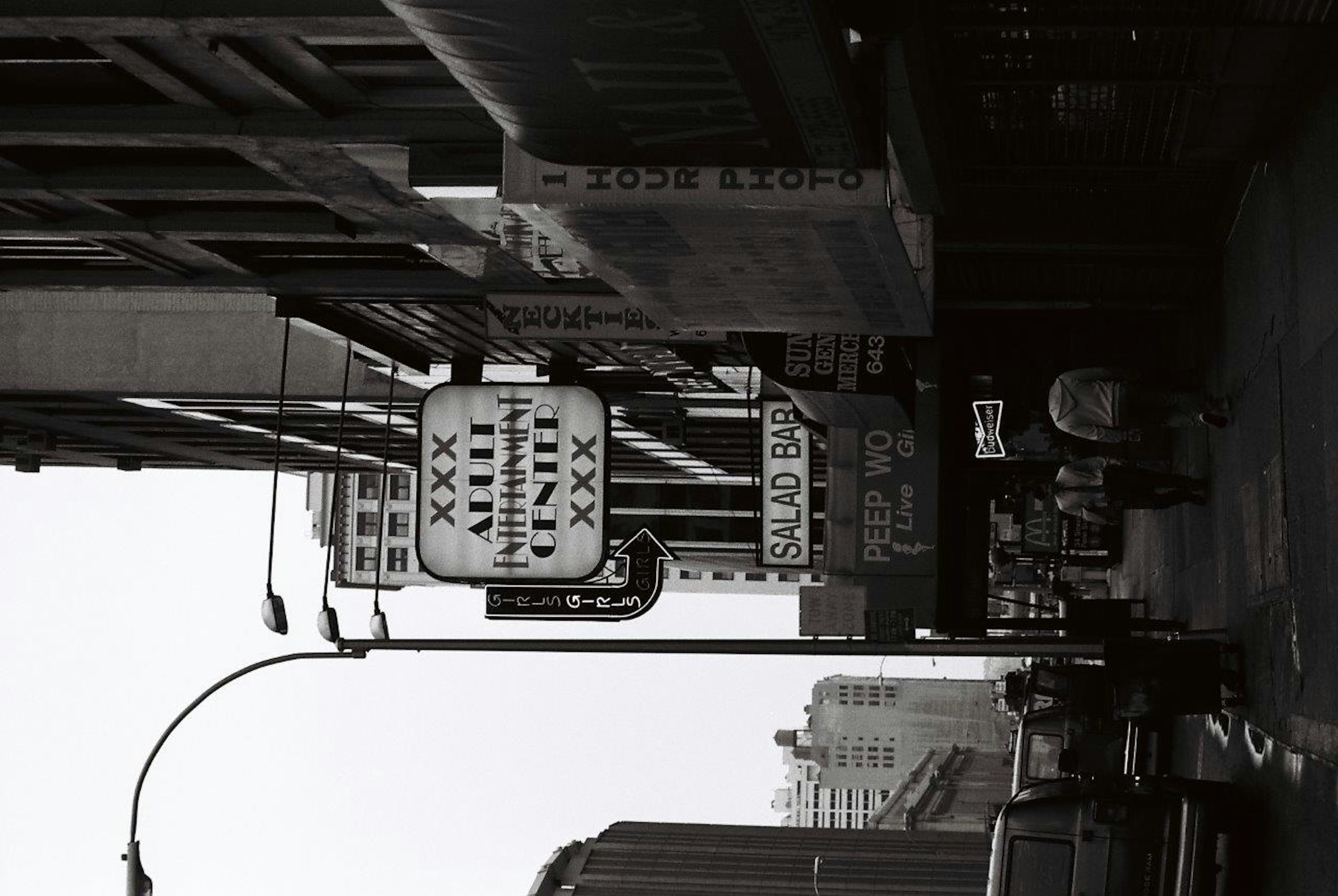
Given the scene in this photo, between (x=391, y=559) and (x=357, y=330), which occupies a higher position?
(x=357, y=330)

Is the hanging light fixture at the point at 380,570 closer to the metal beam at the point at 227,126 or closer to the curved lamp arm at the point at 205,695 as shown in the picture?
the curved lamp arm at the point at 205,695

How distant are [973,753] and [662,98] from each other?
15046cm

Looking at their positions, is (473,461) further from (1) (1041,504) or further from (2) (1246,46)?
(1) (1041,504)

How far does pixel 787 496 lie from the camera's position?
19469 mm

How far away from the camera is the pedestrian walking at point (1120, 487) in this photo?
16.2m

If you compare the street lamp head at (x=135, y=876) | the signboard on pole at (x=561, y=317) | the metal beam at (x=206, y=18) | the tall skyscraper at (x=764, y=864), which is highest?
the metal beam at (x=206, y=18)

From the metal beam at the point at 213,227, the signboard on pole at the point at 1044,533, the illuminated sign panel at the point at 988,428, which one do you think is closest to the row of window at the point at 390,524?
the signboard on pole at the point at 1044,533

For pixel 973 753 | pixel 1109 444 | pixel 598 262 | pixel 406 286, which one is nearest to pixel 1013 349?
pixel 1109 444

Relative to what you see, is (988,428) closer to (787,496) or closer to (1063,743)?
(787,496)

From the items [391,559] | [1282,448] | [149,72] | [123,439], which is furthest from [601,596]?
[391,559]

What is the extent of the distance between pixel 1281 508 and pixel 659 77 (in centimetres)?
695

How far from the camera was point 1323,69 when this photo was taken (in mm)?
11633

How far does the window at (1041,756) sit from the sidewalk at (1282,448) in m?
5.99

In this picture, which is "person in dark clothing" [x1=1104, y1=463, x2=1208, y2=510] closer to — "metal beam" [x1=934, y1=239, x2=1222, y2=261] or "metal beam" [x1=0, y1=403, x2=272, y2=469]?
"metal beam" [x1=934, y1=239, x2=1222, y2=261]
